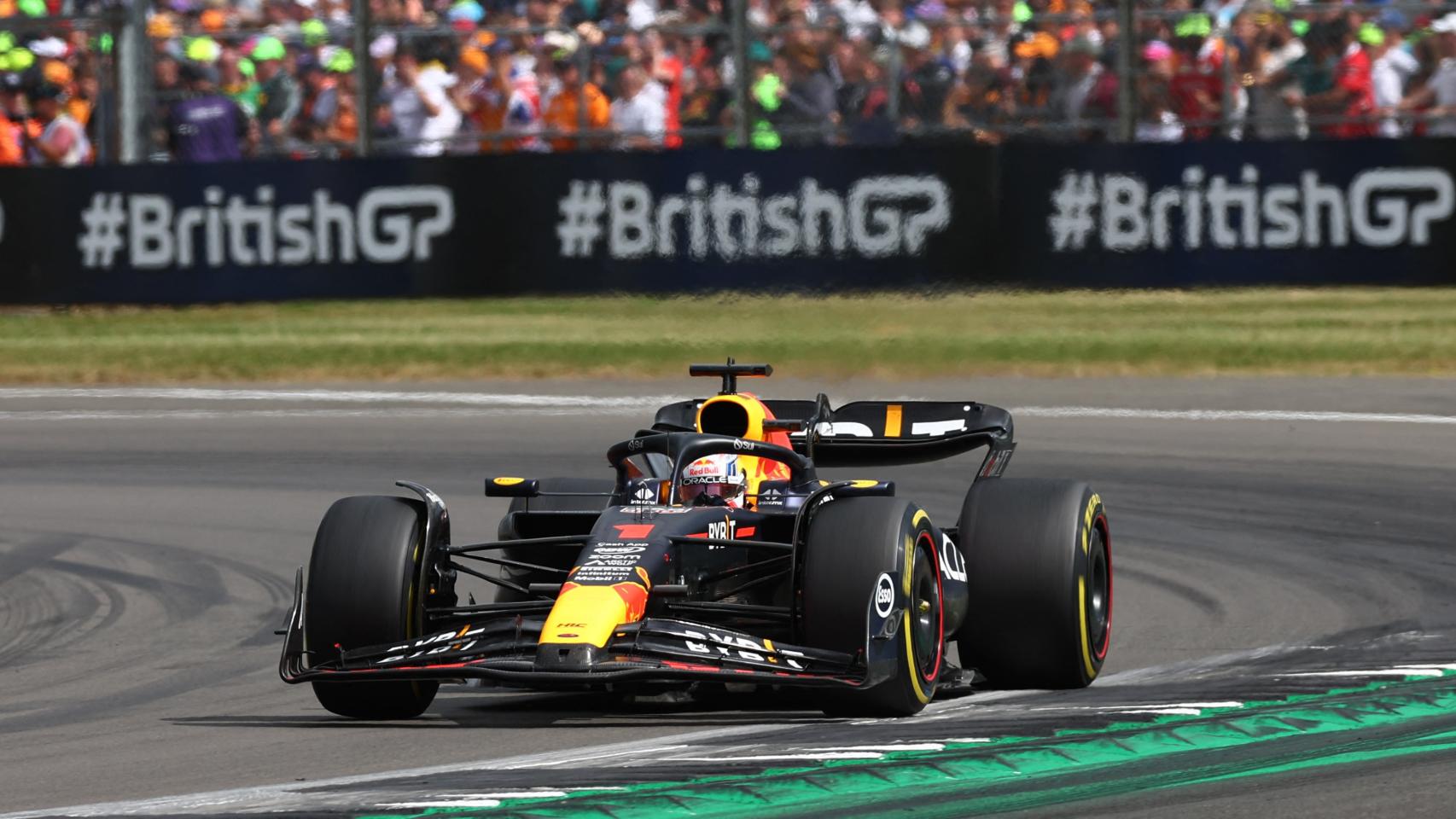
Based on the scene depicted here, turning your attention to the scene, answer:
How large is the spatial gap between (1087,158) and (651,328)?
3.56 metres

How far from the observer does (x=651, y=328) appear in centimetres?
1862

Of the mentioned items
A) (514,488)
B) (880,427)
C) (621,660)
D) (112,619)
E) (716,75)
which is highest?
(716,75)

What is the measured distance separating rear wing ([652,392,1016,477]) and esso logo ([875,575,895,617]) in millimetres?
1751

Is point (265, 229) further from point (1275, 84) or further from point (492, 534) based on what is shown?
point (492, 534)

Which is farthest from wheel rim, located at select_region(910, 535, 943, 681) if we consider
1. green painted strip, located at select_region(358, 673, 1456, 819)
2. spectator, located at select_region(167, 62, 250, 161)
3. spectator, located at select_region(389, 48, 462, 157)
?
spectator, located at select_region(167, 62, 250, 161)

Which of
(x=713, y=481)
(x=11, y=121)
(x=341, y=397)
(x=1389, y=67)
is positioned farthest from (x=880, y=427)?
(x=11, y=121)

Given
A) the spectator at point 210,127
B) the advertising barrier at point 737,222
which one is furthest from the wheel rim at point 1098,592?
the spectator at point 210,127

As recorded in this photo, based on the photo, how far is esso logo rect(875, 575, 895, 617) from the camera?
20.7ft

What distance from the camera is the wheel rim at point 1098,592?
23.4ft

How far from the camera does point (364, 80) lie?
1967 centimetres

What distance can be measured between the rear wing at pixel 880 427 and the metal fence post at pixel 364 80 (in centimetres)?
1194

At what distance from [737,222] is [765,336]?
154 centimetres

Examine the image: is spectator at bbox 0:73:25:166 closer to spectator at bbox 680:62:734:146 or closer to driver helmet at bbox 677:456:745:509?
spectator at bbox 680:62:734:146

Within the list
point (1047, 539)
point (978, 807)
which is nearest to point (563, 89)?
point (1047, 539)
